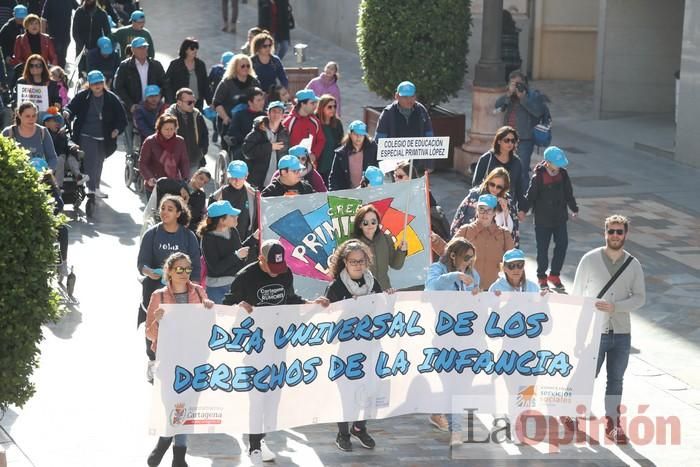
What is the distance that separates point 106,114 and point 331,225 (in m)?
5.94

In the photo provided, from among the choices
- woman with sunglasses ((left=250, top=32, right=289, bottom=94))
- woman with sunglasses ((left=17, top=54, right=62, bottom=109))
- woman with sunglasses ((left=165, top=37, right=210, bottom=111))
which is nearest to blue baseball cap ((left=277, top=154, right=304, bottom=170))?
woman with sunglasses ((left=17, top=54, right=62, bottom=109))

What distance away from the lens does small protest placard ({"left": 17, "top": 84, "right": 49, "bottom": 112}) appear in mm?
17344

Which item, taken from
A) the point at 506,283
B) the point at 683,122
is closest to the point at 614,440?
the point at 506,283

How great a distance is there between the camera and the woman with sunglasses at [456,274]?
10.5 meters

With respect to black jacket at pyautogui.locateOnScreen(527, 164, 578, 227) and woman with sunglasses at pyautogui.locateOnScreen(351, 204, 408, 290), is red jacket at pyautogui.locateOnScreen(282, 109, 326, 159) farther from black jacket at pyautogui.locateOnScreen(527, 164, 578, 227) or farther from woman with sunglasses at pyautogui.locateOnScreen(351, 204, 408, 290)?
woman with sunglasses at pyautogui.locateOnScreen(351, 204, 408, 290)

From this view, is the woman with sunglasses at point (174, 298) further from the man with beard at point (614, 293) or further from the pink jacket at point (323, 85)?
the pink jacket at point (323, 85)

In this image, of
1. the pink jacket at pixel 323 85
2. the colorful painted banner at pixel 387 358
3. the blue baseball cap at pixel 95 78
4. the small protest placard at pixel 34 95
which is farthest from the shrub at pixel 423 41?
the colorful painted banner at pixel 387 358

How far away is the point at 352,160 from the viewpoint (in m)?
15.1

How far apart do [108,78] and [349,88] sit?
7.07 metres

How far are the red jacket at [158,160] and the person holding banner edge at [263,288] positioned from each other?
5559mm

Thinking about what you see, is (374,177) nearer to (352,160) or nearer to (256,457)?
(352,160)

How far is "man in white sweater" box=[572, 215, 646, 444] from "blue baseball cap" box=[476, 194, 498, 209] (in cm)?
134

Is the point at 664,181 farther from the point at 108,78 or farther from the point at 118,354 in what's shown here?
the point at 118,354

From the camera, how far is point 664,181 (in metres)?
20.0
